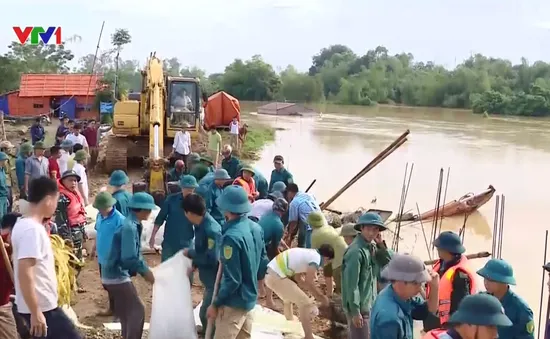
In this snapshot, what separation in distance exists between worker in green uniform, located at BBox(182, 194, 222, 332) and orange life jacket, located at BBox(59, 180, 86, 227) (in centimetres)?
278

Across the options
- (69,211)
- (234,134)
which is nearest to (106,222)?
(69,211)

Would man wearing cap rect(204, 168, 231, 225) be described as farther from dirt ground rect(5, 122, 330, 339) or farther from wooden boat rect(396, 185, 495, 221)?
wooden boat rect(396, 185, 495, 221)

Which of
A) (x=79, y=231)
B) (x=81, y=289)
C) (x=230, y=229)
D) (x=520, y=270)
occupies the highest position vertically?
(x=230, y=229)

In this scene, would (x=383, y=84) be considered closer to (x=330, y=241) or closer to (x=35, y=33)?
(x=35, y=33)

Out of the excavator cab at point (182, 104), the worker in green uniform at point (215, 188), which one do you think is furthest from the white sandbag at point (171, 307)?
the excavator cab at point (182, 104)

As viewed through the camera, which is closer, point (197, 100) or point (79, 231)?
point (79, 231)

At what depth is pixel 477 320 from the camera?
2.92 meters

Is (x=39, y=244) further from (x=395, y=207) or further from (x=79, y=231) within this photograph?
(x=395, y=207)

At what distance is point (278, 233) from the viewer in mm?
7539

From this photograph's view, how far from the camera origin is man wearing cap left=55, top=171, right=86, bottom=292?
7.76 meters

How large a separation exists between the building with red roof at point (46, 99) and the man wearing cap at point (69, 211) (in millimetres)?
27524

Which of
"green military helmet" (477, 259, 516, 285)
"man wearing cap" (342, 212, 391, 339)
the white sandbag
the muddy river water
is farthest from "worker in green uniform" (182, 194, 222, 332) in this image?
the muddy river water

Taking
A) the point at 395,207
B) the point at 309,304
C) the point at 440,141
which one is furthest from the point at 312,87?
the point at 309,304

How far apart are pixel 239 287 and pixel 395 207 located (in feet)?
43.5
